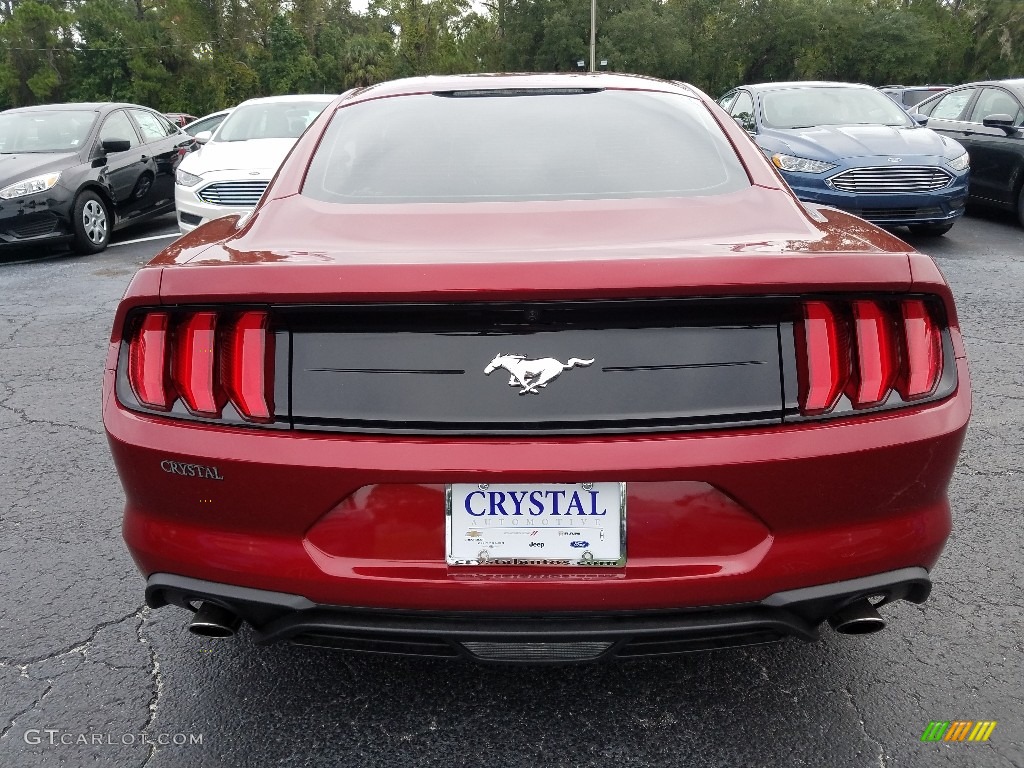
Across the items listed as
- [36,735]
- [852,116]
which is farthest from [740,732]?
[852,116]

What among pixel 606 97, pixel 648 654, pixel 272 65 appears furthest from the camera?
pixel 272 65

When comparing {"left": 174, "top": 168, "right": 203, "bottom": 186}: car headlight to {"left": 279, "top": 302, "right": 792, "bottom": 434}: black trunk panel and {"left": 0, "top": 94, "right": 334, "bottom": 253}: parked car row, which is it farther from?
{"left": 279, "top": 302, "right": 792, "bottom": 434}: black trunk panel

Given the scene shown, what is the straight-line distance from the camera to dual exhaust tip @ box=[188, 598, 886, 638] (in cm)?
199

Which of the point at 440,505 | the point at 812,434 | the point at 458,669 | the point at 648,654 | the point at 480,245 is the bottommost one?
the point at 458,669

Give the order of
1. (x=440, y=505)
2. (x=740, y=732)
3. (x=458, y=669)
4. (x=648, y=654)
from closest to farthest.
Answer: (x=440, y=505), (x=648, y=654), (x=740, y=732), (x=458, y=669)

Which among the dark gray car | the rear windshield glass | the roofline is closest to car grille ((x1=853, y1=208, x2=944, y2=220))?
the dark gray car

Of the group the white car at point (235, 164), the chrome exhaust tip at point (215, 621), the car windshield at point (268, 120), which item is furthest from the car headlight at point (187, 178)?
the chrome exhaust tip at point (215, 621)

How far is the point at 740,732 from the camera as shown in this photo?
2195mm

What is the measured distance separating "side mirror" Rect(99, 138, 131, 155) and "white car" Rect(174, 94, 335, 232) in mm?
860

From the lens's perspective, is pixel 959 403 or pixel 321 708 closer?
pixel 959 403

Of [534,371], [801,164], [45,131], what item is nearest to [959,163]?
[801,164]

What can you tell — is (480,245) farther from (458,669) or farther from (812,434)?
(458,669)

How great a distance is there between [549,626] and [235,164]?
7794mm

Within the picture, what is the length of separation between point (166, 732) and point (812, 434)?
172 centimetres
